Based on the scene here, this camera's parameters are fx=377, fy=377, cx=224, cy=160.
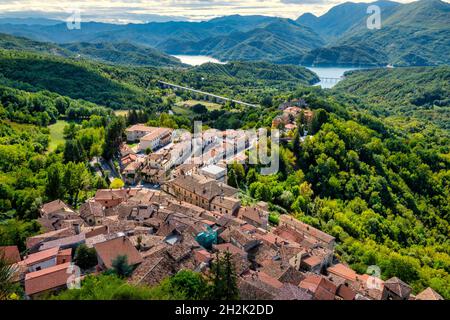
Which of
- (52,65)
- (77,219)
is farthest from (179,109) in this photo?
(77,219)

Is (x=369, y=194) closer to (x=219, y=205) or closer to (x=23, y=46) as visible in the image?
(x=219, y=205)

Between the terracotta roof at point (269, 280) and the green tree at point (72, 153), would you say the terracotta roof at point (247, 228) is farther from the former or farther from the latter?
the green tree at point (72, 153)

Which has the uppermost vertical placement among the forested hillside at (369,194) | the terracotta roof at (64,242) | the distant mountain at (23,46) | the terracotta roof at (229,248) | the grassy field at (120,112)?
the distant mountain at (23,46)

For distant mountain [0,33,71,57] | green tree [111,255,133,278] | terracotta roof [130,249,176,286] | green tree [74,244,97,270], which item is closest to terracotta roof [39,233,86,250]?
green tree [74,244,97,270]

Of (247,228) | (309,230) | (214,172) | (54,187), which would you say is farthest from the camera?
(214,172)

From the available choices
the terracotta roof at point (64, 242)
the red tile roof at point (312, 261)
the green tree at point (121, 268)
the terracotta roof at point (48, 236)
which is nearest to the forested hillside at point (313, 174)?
the terracotta roof at point (48, 236)

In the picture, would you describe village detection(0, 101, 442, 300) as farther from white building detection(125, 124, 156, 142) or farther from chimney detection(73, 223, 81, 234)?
white building detection(125, 124, 156, 142)

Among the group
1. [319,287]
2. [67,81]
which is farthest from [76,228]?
[67,81]
